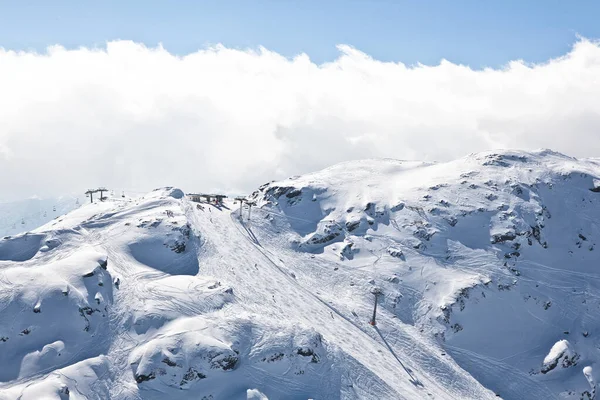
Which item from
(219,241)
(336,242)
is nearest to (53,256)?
(219,241)

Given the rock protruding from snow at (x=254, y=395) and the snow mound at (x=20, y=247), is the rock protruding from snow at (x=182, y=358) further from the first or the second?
the snow mound at (x=20, y=247)

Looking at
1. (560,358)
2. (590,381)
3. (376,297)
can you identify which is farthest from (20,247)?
(590,381)

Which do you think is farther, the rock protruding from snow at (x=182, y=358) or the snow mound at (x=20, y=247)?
the snow mound at (x=20, y=247)

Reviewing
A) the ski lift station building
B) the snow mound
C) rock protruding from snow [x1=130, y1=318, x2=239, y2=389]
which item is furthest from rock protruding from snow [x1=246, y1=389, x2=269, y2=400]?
the ski lift station building

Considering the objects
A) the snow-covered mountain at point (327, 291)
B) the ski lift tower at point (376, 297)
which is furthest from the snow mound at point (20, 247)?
the ski lift tower at point (376, 297)

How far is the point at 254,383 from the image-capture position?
48125 millimetres

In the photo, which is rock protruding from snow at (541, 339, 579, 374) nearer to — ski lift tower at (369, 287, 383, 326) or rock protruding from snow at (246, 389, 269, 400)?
ski lift tower at (369, 287, 383, 326)

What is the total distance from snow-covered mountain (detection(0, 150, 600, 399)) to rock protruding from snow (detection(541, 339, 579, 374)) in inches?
7.1

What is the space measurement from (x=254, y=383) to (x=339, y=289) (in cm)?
2553

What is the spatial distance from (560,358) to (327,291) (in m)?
31.8

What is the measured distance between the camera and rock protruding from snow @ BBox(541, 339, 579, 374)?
63375 mm

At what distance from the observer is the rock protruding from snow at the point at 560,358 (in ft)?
208

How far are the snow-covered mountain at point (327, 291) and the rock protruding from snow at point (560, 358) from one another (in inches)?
7.1

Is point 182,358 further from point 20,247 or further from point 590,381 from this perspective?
point 590,381
